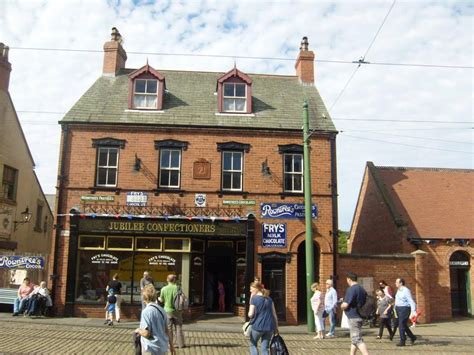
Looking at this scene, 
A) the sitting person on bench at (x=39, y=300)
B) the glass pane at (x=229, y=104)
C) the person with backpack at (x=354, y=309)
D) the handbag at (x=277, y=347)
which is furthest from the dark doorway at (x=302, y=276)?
the handbag at (x=277, y=347)

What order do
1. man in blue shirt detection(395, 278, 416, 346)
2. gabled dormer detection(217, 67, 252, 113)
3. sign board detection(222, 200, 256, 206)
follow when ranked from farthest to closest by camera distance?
gabled dormer detection(217, 67, 252, 113)
sign board detection(222, 200, 256, 206)
man in blue shirt detection(395, 278, 416, 346)

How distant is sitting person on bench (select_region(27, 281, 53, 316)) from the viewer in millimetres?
16609

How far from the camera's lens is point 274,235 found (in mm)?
17984

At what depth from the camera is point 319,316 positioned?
46.6 feet

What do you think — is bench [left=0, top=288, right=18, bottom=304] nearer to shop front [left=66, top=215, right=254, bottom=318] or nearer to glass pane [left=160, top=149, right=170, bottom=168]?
shop front [left=66, top=215, right=254, bottom=318]

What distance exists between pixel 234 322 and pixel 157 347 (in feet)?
36.2

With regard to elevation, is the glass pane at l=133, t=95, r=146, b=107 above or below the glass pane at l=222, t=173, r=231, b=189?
above

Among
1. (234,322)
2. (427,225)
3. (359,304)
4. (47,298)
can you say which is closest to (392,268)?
(427,225)

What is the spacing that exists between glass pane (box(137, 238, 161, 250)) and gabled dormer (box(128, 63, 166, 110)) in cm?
511

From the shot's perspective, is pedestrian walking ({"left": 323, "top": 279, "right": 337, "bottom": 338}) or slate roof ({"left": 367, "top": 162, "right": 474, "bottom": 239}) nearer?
pedestrian walking ({"left": 323, "top": 279, "right": 337, "bottom": 338})

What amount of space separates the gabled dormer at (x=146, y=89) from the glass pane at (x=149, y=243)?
16.8 feet

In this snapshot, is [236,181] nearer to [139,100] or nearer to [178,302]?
[139,100]

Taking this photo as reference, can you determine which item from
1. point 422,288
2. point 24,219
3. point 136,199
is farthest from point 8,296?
point 422,288

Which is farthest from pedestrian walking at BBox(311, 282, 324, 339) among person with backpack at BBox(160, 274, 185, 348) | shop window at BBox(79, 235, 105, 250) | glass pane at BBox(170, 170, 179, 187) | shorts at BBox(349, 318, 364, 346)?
shop window at BBox(79, 235, 105, 250)
